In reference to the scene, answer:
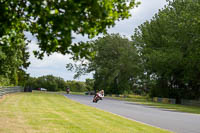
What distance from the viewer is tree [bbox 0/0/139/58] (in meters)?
6.49

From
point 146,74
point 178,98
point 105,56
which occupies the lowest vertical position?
point 178,98

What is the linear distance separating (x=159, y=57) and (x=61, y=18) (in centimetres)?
4139

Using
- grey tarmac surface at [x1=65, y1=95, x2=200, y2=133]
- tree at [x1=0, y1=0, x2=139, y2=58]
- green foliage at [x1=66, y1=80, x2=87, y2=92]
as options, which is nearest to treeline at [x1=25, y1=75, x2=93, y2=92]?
green foliage at [x1=66, y1=80, x2=87, y2=92]

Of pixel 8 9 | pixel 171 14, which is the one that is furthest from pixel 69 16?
pixel 171 14

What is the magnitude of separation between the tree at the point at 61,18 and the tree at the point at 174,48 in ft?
107

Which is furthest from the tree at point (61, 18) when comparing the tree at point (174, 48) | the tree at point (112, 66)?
the tree at point (112, 66)

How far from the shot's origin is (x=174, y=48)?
1848 inches

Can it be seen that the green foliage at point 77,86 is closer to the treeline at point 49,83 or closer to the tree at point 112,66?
the treeline at point 49,83

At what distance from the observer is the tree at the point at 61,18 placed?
6492 millimetres

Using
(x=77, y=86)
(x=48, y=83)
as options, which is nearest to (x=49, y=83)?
(x=48, y=83)

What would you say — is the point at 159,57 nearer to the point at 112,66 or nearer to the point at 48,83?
the point at 112,66

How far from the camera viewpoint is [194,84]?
50781mm

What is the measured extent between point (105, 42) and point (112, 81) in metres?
9.27

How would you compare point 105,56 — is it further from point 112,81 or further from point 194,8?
point 194,8
